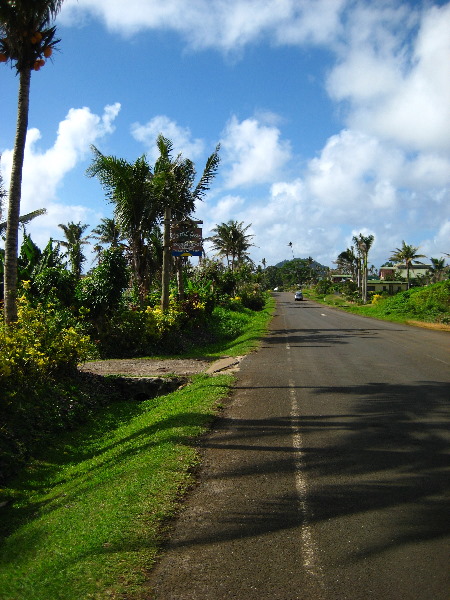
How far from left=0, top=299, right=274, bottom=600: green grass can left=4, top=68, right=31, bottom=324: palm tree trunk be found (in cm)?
343

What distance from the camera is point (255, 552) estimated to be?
3943 millimetres

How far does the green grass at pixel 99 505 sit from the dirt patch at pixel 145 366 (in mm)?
3689

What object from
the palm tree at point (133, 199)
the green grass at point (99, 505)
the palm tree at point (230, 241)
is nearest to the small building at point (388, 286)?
the palm tree at point (230, 241)

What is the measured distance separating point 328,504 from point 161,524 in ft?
5.04

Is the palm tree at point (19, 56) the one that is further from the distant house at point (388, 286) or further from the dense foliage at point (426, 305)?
the distant house at point (388, 286)

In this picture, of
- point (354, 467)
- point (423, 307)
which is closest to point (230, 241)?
point (423, 307)

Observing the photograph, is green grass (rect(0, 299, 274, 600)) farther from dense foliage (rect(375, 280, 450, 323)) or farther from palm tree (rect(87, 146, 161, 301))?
dense foliage (rect(375, 280, 450, 323))

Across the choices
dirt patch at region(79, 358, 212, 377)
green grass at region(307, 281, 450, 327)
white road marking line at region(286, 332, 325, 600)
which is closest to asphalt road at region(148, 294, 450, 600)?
white road marking line at region(286, 332, 325, 600)

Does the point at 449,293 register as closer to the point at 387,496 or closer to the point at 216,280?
the point at 216,280

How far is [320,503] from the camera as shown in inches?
189

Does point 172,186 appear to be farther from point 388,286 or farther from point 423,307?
point 388,286

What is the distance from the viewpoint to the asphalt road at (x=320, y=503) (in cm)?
355

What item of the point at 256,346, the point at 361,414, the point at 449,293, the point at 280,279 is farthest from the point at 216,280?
the point at 280,279

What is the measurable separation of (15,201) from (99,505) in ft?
26.7
